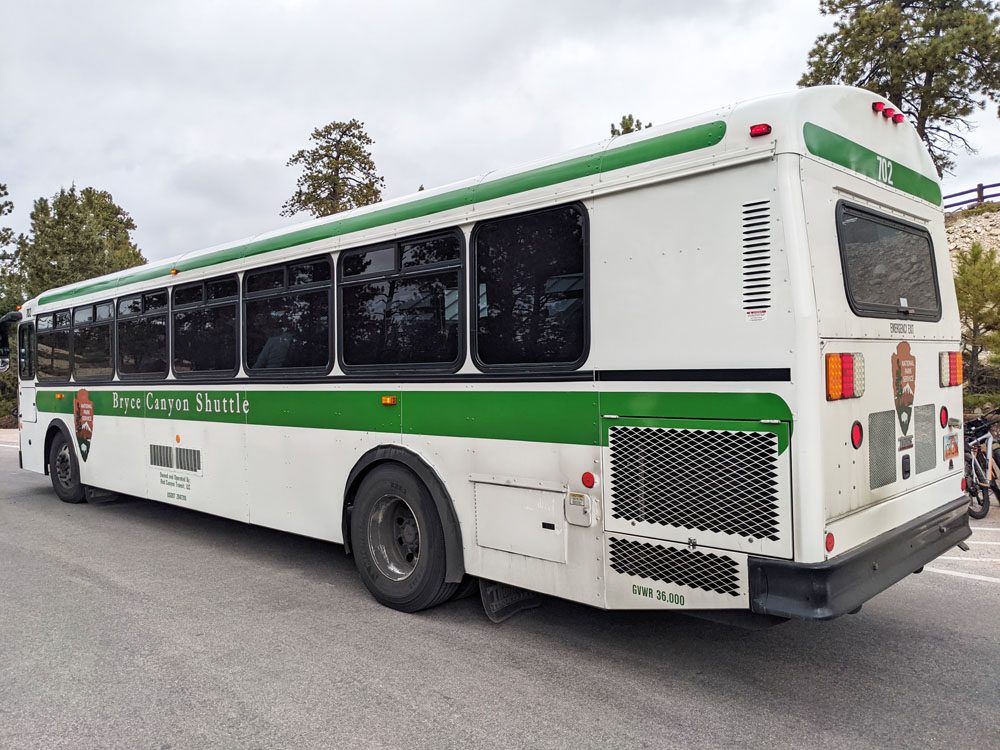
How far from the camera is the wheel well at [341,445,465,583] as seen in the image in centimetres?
486

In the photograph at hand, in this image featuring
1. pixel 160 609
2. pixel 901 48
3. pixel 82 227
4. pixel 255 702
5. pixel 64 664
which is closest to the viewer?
pixel 255 702

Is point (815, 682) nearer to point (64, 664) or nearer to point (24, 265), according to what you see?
point (64, 664)

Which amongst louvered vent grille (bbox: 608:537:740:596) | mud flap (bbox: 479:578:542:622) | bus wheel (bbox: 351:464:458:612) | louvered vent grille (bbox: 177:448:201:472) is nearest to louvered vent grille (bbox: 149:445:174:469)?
louvered vent grille (bbox: 177:448:201:472)

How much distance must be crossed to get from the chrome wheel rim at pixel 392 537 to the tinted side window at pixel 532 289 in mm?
1379

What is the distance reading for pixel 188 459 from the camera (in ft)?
24.4

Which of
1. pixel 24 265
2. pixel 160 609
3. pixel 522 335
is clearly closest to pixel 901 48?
pixel 522 335

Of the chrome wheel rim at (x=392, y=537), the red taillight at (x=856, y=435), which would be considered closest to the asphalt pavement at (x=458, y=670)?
the chrome wheel rim at (x=392, y=537)

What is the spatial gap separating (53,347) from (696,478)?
9298 millimetres

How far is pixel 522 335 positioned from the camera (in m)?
4.52

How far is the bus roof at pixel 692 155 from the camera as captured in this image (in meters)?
3.59

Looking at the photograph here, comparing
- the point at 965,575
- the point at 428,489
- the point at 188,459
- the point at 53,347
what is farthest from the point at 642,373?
the point at 53,347

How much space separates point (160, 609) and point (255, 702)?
74.2 inches

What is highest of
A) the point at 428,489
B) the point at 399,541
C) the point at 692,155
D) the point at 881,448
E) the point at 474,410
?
the point at 692,155

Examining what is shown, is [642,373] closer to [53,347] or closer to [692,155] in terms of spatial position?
[692,155]
